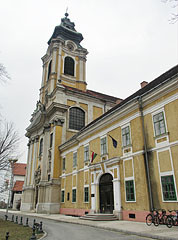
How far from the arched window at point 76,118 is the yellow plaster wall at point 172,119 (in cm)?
2104

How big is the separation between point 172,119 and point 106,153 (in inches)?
300

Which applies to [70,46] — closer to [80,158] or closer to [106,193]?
[80,158]

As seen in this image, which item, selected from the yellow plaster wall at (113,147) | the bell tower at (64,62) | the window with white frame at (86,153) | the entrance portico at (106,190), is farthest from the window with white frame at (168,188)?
the bell tower at (64,62)

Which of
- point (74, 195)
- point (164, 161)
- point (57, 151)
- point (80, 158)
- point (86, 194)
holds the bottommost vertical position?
point (74, 195)

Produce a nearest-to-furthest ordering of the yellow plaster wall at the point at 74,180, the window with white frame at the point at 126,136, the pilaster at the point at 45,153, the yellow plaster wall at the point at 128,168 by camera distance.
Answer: the yellow plaster wall at the point at 128,168 → the window with white frame at the point at 126,136 → the yellow plaster wall at the point at 74,180 → the pilaster at the point at 45,153

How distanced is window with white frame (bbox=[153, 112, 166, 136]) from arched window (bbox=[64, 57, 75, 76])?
29.3 m

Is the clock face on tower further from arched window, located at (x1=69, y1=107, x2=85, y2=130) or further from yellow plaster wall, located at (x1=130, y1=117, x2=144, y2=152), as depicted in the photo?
yellow plaster wall, located at (x1=130, y1=117, x2=144, y2=152)

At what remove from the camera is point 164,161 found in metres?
14.2

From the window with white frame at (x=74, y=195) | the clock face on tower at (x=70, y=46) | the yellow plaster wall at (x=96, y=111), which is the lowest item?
the window with white frame at (x=74, y=195)

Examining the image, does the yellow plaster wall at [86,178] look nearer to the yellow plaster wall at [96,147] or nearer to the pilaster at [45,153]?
the yellow plaster wall at [96,147]

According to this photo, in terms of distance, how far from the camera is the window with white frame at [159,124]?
48.8 feet

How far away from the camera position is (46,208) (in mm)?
28391

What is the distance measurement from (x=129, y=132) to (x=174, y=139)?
173 inches

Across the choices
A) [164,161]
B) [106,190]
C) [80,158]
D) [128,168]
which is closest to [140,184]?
[128,168]
